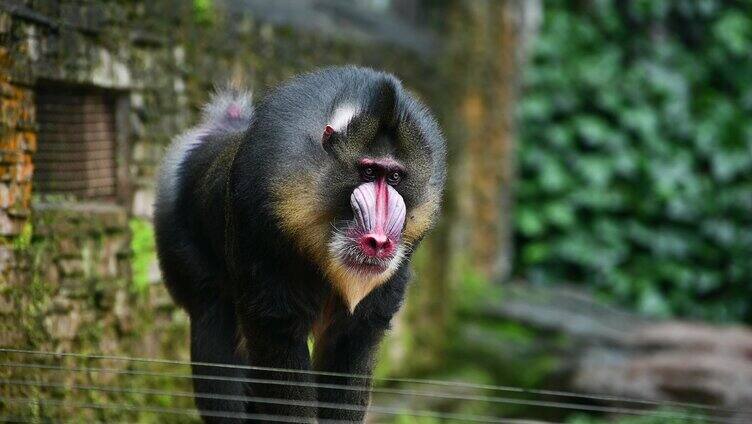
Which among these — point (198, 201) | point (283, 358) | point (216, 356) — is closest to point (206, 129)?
point (198, 201)

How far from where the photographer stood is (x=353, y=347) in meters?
3.82

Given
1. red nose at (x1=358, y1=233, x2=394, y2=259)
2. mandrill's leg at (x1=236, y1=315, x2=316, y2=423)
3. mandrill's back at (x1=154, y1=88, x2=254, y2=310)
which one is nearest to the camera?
red nose at (x1=358, y1=233, x2=394, y2=259)

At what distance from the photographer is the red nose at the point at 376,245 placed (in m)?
3.33

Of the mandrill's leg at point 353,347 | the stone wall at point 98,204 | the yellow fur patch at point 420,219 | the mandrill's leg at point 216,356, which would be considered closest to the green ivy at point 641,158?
the stone wall at point 98,204

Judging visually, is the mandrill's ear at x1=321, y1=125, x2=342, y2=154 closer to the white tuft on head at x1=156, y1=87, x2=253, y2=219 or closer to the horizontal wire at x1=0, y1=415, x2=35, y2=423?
the white tuft on head at x1=156, y1=87, x2=253, y2=219

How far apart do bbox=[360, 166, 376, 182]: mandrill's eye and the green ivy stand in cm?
654

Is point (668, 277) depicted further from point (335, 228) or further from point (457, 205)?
point (335, 228)

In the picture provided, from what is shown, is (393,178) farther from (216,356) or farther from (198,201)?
(216,356)

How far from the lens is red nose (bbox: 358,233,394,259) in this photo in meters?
3.33

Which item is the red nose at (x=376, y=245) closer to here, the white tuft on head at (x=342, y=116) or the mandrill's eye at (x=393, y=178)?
the mandrill's eye at (x=393, y=178)

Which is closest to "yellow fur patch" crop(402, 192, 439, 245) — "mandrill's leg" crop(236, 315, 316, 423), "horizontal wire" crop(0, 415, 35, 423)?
"mandrill's leg" crop(236, 315, 316, 423)

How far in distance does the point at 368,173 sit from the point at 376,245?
229 millimetres

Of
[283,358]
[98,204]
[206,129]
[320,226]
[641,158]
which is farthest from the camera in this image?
[641,158]

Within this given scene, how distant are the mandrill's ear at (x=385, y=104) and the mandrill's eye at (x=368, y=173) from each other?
0.44 feet
